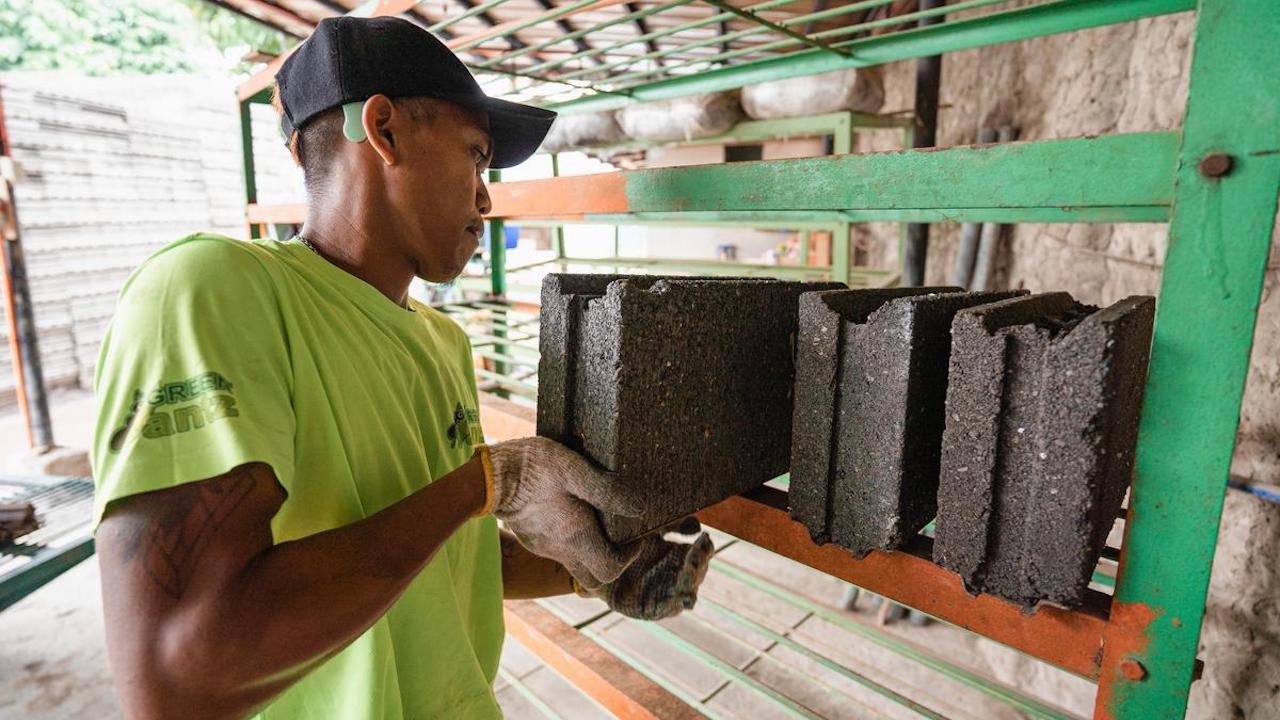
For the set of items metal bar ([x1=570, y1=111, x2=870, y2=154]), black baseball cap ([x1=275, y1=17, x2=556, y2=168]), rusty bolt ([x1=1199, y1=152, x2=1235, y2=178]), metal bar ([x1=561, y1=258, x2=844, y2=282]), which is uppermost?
metal bar ([x1=570, y1=111, x2=870, y2=154])

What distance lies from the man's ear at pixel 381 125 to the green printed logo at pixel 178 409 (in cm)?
49

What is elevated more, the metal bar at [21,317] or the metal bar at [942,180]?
the metal bar at [942,180]

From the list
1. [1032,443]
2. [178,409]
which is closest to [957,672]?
[1032,443]

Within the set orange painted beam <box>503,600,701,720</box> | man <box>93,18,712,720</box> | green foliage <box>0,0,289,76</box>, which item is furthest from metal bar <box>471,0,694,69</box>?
green foliage <box>0,0,289,76</box>

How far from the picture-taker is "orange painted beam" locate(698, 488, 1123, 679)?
863 mm

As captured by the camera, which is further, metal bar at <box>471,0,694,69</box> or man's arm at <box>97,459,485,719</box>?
metal bar at <box>471,0,694,69</box>

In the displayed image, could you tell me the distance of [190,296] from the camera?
0.80 metres

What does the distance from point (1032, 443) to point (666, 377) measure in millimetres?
473

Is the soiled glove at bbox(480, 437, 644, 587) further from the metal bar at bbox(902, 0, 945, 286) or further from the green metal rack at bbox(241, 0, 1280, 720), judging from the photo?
the metal bar at bbox(902, 0, 945, 286)

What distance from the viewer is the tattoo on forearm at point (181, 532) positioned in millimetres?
706

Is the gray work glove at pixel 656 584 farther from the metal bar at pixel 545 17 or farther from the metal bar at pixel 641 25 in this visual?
the metal bar at pixel 641 25

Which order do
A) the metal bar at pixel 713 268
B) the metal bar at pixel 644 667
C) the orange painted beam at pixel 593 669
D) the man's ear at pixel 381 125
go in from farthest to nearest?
1. the metal bar at pixel 713 268
2. the metal bar at pixel 644 667
3. the orange painted beam at pixel 593 669
4. the man's ear at pixel 381 125

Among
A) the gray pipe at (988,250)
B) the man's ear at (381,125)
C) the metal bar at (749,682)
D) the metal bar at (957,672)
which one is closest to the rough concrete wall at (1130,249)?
the gray pipe at (988,250)

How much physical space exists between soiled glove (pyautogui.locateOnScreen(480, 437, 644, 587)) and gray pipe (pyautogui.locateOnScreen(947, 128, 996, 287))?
3.85 m
